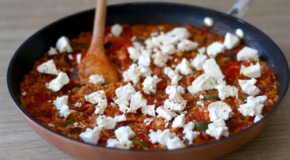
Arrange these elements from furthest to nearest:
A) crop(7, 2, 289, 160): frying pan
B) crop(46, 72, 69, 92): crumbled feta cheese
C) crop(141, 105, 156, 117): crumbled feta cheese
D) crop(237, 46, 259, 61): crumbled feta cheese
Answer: crop(237, 46, 259, 61): crumbled feta cheese, crop(46, 72, 69, 92): crumbled feta cheese, crop(141, 105, 156, 117): crumbled feta cheese, crop(7, 2, 289, 160): frying pan

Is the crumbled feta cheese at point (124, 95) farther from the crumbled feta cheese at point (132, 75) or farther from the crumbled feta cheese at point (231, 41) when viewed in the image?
the crumbled feta cheese at point (231, 41)

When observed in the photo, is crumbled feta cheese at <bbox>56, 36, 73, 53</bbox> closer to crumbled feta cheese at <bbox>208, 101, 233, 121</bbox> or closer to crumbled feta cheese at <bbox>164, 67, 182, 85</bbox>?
crumbled feta cheese at <bbox>164, 67, 182, 85</bbox>

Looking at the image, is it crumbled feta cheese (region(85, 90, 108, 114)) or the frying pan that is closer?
the frying pan

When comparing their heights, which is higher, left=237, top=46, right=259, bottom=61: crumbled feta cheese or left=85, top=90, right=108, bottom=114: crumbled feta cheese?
left=237, top=46, right=259, bottom=61: crumbled feta cheese

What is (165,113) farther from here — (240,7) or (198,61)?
(240,7)

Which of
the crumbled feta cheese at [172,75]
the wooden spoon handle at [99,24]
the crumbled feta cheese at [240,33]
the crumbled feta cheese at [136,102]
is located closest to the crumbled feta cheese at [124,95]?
the crumbled feta cheese at [136,102]

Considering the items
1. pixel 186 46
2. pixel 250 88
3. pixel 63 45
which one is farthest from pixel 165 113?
pixel 63 45

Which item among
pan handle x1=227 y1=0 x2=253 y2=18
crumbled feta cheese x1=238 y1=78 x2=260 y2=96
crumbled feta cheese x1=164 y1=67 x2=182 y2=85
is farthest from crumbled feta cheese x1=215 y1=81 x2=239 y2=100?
pan handle x1=227 y1=0 x2=253 y2=18

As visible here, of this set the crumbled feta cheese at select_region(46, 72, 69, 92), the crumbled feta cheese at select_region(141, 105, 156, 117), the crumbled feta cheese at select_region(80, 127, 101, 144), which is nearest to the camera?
the crumbled feta cheese at select_region(80, 127, 101, 144)

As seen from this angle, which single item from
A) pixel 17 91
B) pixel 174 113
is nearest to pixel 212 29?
pixel 174 113
